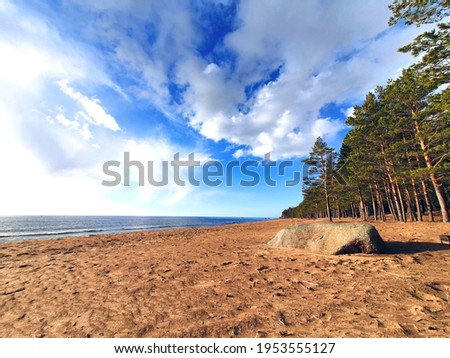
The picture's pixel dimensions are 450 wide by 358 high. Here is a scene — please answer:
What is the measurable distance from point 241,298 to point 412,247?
9.15m

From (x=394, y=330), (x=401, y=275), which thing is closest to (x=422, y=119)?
(x=401, y=275)

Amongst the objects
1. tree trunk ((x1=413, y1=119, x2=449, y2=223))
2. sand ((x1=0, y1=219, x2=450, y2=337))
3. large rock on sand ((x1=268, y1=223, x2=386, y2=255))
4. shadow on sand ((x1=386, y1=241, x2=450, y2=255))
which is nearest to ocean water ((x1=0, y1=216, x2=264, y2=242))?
sand ((x1=0, y1=219, x2=450, y2=337))

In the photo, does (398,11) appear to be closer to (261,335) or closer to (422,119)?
(422,119)

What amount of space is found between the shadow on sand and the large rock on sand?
68 centimetres

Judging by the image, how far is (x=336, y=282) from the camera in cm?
546

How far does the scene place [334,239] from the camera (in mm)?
8805

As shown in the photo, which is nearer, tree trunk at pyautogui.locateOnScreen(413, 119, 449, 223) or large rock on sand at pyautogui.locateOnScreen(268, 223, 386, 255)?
large rock on sand at pyautogui.locateOnScreen(268, 223, 386, 255)

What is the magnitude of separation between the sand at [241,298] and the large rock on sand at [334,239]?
0.47 m

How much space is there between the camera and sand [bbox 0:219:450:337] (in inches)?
140

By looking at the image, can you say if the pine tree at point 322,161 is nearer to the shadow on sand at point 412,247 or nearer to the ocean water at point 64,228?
the shadow on sand at point 412,247

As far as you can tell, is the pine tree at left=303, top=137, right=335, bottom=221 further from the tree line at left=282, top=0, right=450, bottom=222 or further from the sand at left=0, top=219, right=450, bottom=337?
the sand at left=0, top=219, right=450, bottom=337

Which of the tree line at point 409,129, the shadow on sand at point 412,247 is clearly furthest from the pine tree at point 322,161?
the shadow on sand at point 412,247

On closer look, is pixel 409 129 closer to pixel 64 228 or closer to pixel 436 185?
pixel 436 185

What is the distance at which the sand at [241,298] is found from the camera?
140 inches
